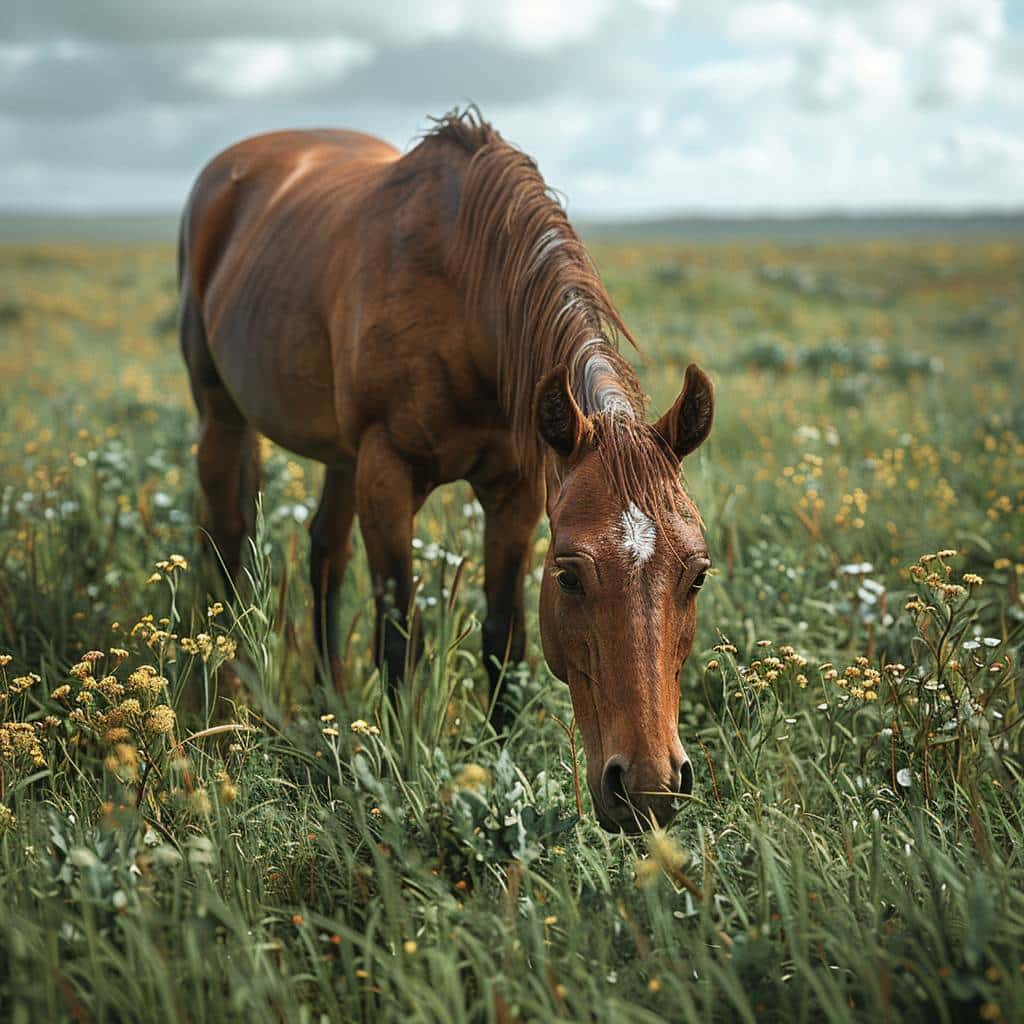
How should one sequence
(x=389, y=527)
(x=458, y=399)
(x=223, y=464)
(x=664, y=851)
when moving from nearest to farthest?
(x=664, y=851)
(x=458, y=399)
(x=389, y=527)
(x=223, y=464)

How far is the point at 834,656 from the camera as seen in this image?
3670 mm

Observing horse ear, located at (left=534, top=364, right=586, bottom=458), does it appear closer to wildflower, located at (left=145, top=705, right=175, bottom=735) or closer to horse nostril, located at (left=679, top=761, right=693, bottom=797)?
horse nostril, located at (left=679, top=761, right=693, bottom=797)

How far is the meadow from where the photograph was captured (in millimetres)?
1835

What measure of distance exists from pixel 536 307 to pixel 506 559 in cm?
106

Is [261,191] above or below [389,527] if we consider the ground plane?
above

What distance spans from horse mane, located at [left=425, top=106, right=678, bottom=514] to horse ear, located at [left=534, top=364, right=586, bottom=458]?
0.10 feet

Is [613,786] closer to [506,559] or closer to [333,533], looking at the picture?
[506,559]

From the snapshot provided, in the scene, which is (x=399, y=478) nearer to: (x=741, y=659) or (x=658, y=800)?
(x=741, y=659)

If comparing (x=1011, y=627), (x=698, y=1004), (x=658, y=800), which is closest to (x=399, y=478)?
(x=658, y=800)

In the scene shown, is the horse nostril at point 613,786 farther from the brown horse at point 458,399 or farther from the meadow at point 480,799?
the meadow at point 480,799

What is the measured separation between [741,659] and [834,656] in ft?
1.18

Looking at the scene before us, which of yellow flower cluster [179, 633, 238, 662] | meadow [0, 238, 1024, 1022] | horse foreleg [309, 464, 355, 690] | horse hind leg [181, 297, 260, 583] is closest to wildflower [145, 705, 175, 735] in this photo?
meadow [0, 238, 1024, 1022]

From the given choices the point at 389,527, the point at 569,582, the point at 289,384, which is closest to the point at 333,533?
the point at 289,384

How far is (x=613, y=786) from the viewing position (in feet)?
6.94
